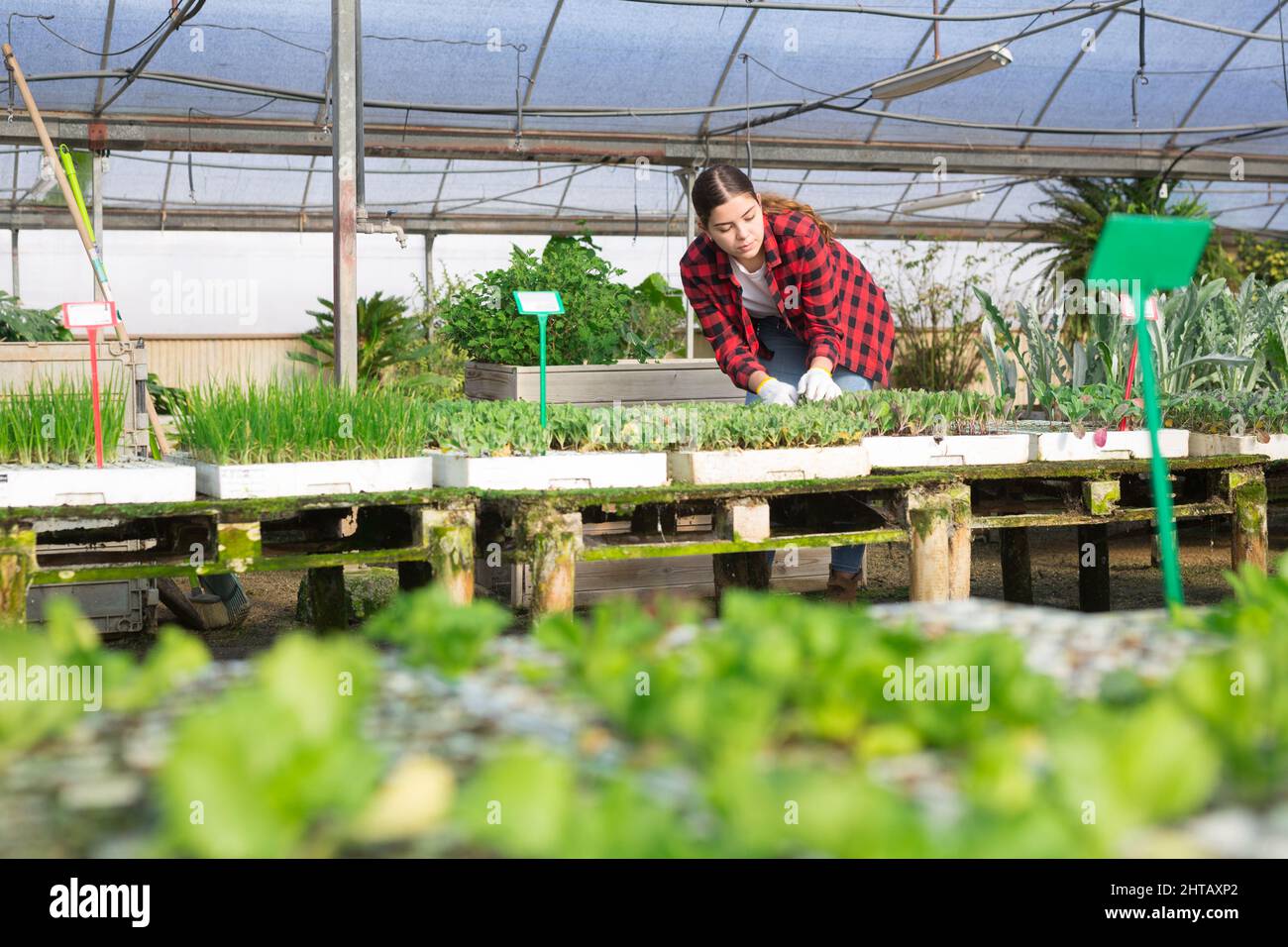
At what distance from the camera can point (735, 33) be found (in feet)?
22.7

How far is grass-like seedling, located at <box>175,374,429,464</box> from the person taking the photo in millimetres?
2660

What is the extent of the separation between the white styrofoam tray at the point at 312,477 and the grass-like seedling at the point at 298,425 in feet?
0.15

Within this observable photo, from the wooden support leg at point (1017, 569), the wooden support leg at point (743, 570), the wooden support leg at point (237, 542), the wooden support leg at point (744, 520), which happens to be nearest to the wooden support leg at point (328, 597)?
the wooden support leg at point (237, 542)

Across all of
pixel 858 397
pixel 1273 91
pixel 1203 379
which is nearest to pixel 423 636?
pixel 858 397

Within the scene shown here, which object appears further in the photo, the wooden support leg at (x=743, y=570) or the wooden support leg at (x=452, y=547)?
the wooden support leg at (x=743, y=570)

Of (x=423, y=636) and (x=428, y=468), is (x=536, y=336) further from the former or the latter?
(x=423, y=636)

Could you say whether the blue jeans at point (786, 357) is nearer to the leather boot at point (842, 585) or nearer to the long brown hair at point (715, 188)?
the leather boot at point (842, 585)

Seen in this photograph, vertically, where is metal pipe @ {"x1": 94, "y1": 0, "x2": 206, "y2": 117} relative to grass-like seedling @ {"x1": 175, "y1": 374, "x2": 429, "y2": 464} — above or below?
above

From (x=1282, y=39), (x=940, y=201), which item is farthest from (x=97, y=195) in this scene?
(x=1282, y=39)

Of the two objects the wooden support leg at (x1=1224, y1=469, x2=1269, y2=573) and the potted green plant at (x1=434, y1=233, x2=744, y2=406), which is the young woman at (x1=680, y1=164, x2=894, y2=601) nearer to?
the potted green plant at (x1=434, y1=233, x2=744, y2=406)

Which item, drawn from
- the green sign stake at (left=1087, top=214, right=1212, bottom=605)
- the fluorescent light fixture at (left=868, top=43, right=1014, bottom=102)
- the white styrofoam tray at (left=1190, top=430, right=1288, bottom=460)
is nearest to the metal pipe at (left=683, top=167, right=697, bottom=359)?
the fluorescent light fixture at (left=868, top=43, right=1014, bottom=102)

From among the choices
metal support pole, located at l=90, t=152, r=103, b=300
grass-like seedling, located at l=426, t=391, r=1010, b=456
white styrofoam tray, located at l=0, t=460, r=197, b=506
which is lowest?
white styrofoam tray, located at l=0, t=460, r=197, b=506

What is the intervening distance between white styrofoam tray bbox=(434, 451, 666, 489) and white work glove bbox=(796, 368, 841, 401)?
69cm

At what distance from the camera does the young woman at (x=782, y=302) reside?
341 centimetres
